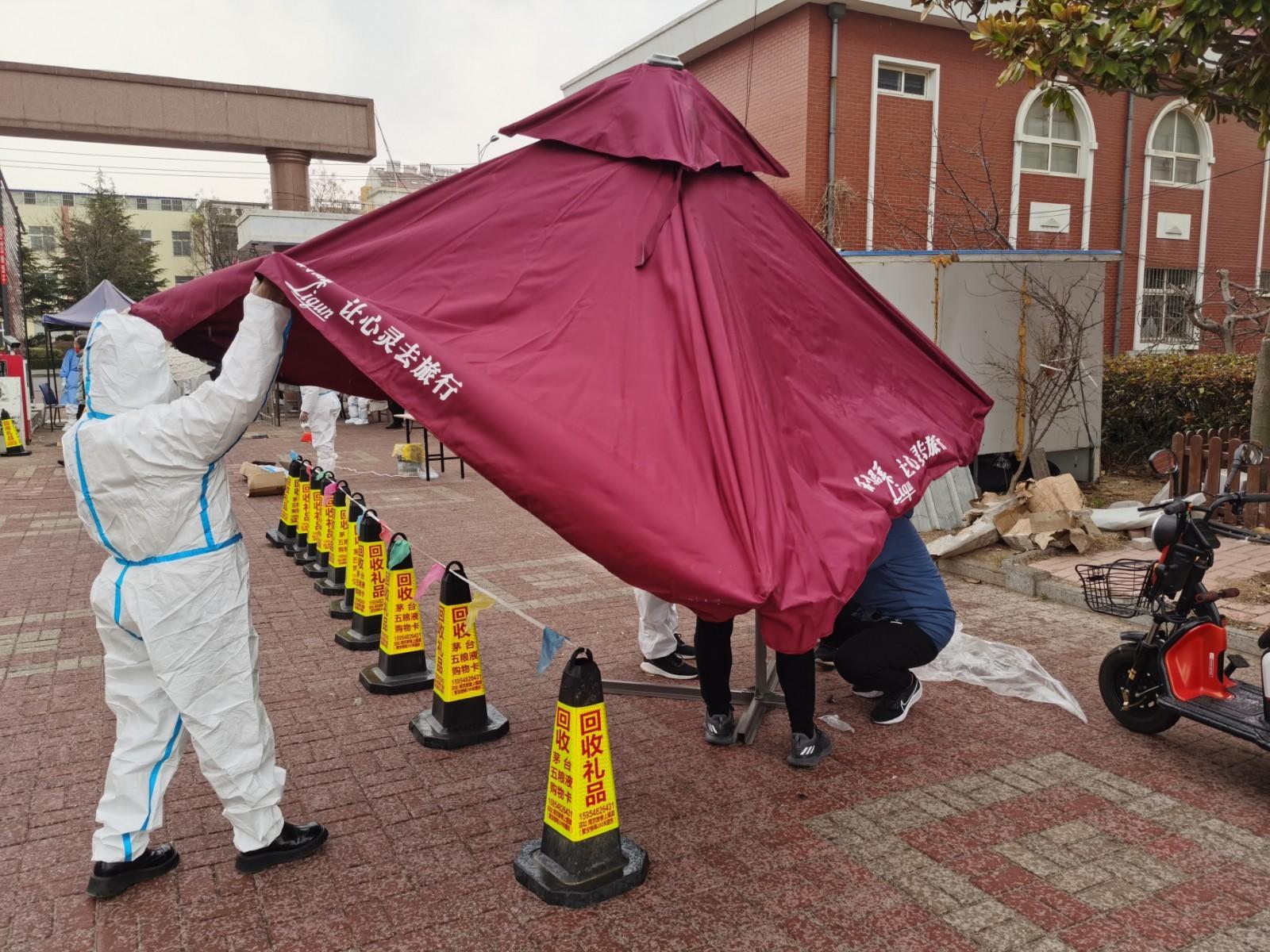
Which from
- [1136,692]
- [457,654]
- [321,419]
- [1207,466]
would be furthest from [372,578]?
[1207,466]

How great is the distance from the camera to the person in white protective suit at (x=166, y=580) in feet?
11.1

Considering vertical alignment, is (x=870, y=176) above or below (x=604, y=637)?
above

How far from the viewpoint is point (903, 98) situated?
59.9 feet

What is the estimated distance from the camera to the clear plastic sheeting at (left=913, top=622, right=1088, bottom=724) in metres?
5.36

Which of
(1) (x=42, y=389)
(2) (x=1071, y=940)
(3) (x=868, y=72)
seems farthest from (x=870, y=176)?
(1) (x=42, y=389)

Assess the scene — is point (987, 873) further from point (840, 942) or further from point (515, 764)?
point (515, 764)

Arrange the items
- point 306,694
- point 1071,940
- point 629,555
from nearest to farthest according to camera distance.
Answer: point 629,555, point 1071,940, point 306,694

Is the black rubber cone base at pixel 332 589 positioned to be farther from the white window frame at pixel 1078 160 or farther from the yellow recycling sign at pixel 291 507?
the white window frame at pixel 1078 160

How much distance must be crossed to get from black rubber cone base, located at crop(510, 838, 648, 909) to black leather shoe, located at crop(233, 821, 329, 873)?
0.85 meters

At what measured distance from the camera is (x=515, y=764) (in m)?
4.60

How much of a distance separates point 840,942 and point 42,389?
1093 inches

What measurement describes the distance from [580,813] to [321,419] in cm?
1065

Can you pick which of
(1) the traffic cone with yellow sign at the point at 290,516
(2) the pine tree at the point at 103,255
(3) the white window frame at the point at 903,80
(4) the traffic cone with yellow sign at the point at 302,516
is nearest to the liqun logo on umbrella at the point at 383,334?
(4) the traffic cone with yellow sign at the point at 302,516

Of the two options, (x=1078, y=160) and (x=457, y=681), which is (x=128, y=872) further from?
(x=1078, y=160)
